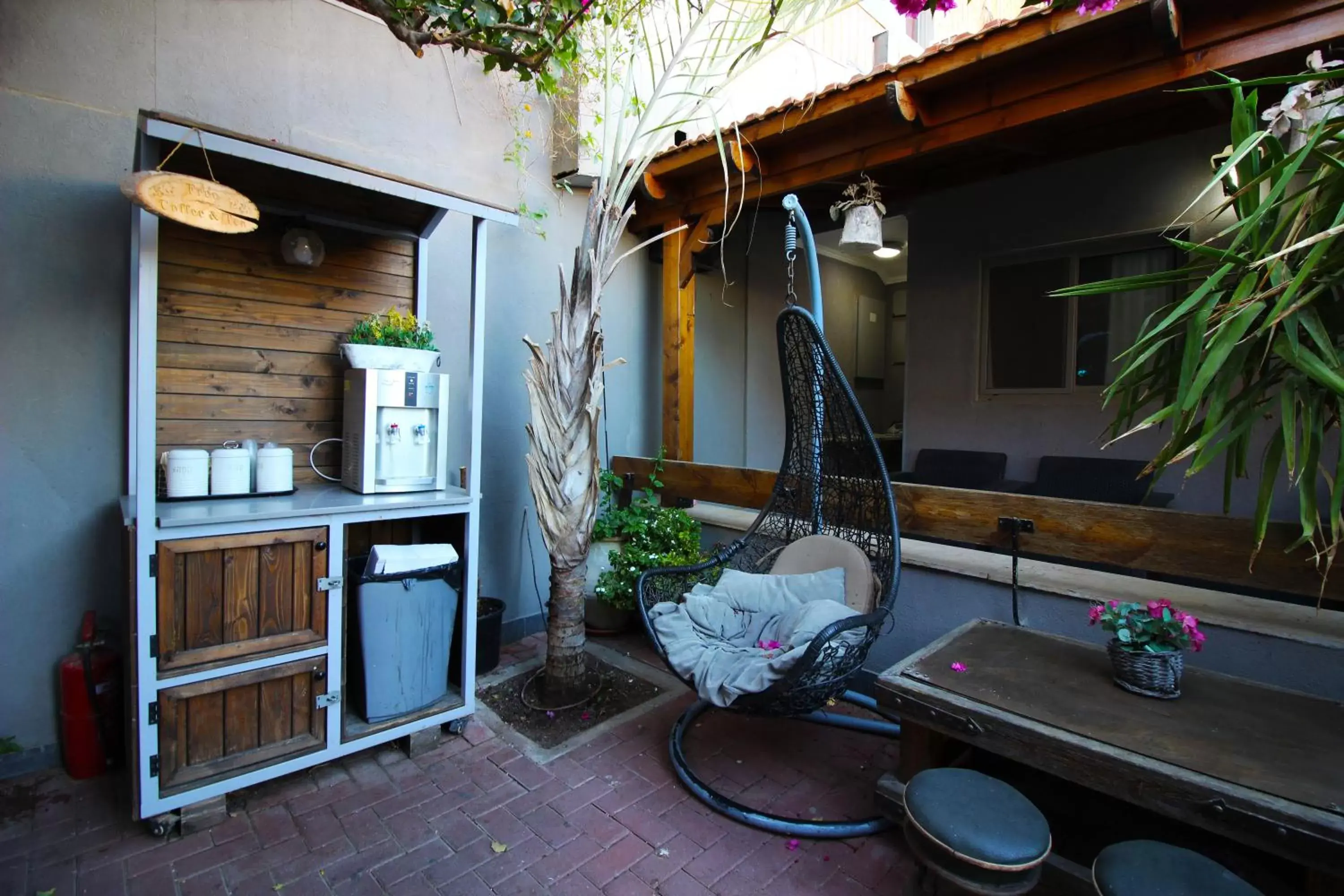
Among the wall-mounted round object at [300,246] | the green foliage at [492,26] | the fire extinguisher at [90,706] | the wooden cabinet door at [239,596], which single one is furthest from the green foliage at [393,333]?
the fire extinguisher at [90,706]

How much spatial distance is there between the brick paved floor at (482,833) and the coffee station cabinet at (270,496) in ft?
0.50

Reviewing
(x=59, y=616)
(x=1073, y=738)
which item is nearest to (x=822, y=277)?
(x=1073, y=738)

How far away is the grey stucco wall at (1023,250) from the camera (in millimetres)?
3953

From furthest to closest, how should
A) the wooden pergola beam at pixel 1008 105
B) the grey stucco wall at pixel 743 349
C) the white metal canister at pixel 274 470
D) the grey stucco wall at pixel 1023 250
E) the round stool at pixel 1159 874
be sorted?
the grey stucco wall at pixel 743 349
the grey stucco wall at pixel 1023 250
the white metal canister at pixel 274 470
the wooden pergola beam at pixel 1008 105
the round stool at pixel 1159 874

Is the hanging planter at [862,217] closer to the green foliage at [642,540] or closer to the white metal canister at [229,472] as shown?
the green foliage at [642,540]

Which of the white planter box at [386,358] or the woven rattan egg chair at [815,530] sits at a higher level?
the white planter box at [386,358]

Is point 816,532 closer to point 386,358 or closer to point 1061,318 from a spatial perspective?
→ point 386,358

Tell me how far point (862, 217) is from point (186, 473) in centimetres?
340

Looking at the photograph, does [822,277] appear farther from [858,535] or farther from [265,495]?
[265,495]

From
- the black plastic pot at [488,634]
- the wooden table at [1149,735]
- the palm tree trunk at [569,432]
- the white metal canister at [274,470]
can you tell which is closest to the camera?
the wooden table at [1149,735]

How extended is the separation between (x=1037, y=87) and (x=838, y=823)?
3033 millimetres

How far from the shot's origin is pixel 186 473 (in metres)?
2.32

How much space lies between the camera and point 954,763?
82.2 inches

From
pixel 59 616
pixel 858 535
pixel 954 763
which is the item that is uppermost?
pixel 858 535
